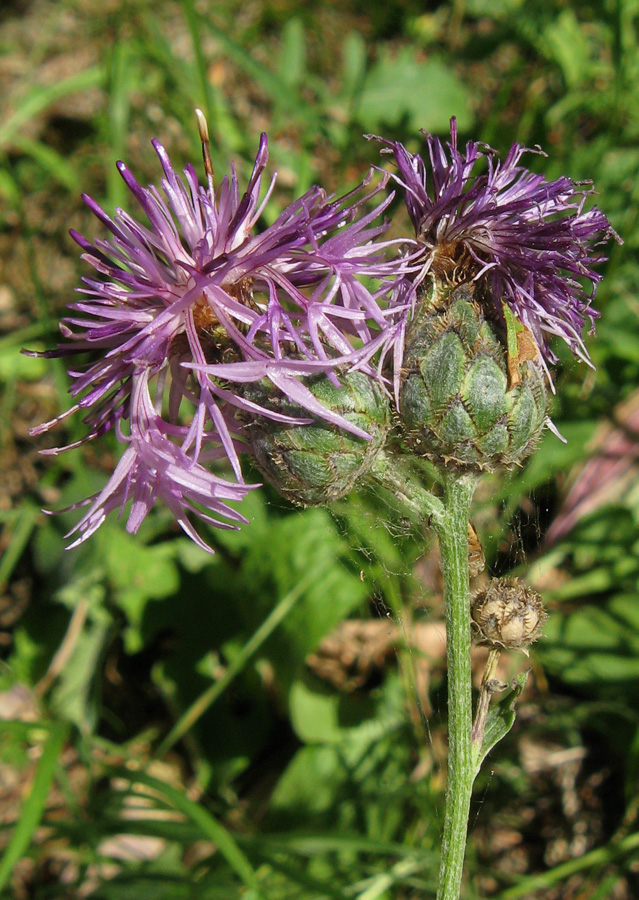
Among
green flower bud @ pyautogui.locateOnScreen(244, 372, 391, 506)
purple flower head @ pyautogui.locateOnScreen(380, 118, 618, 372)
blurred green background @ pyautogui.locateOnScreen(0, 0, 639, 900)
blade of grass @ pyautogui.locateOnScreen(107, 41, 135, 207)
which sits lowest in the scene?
blurred green background @ pyautogui.locateOnScreen(0, 0, 639, 900)

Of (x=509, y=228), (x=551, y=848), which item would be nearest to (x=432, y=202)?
(x=509, y=228)

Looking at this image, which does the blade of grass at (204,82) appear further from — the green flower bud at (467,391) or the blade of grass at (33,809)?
the blade of grass at (33,809)

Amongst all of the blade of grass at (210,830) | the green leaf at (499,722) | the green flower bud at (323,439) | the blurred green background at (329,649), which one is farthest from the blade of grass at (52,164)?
the green leaf at (499,722)

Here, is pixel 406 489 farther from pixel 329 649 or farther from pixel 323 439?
pixel 329 649

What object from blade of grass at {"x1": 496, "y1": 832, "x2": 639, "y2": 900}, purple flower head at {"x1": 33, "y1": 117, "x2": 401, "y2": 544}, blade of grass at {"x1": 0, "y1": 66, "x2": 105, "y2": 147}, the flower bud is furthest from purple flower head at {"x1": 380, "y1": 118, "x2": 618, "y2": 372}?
blade of grass at {"x1": 0, "y1": 66, "x2": 105, "y2": 147}

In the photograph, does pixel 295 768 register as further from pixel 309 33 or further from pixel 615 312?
pixel 309 33

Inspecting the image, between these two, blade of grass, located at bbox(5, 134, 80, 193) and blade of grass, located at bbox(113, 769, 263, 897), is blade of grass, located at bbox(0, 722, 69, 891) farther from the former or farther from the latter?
blade of grass, located at bbox(5, 134, 80, 193)
